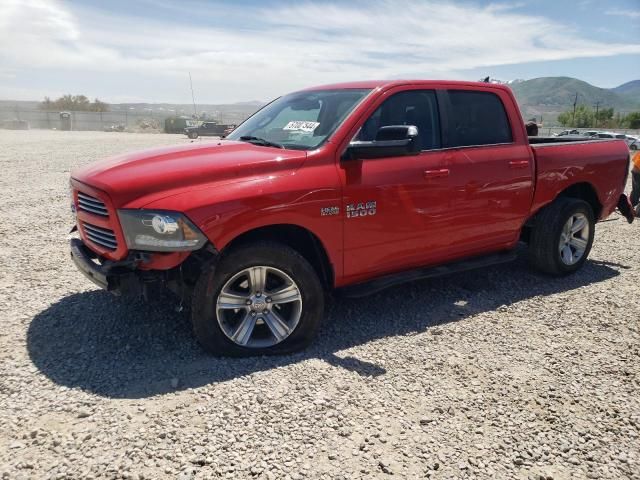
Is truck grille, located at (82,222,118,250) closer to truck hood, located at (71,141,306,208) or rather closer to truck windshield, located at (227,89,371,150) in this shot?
truck hood, located at (71,141,306,208)

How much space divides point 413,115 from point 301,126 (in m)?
0.99

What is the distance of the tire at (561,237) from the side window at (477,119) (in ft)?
3.35

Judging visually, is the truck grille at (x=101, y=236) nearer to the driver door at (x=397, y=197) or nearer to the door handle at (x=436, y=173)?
the driver door at (x=397, y=197)

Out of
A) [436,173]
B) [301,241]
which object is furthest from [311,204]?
[436,173]

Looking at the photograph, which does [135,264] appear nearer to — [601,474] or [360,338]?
[360,338]

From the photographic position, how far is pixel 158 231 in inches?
125

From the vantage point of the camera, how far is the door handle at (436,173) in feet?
13.7

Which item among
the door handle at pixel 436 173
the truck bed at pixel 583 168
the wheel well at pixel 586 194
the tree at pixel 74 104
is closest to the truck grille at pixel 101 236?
the door handle at pixel 436 173

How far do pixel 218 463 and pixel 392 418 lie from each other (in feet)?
3.42

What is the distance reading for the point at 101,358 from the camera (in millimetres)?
3600

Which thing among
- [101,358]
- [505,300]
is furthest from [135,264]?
[505,300]

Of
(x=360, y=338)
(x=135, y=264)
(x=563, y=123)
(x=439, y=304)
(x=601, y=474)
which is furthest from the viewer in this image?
(x=563, y=123)

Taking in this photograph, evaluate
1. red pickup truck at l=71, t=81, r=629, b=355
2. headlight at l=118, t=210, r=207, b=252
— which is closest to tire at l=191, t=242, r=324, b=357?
red pickup truck at l=71, t=81, r=629, b=355

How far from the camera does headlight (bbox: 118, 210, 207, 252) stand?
3184mm
